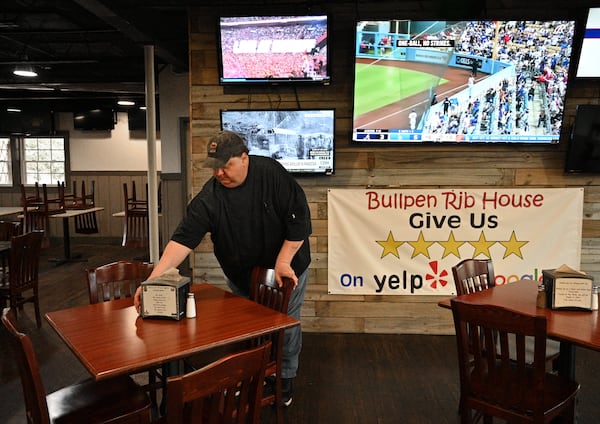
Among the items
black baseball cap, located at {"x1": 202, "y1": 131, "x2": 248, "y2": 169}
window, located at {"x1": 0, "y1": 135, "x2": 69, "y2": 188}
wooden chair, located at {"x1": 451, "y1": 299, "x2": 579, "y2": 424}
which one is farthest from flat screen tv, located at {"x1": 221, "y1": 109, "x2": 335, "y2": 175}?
window, located at {"x1": 0, "y1": 135, "x2": 69, "y2": 188}

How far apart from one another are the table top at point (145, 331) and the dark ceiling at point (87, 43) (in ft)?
8.48

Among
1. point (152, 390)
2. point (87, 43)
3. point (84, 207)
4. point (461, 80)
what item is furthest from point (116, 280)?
point (84, 207)

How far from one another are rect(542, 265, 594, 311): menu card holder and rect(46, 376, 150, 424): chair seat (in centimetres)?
187

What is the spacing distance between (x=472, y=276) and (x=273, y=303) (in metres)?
1.16

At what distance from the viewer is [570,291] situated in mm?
2338

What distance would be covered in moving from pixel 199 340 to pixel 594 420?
2.29 m

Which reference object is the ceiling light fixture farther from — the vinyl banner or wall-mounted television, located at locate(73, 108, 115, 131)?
the vinyl banner

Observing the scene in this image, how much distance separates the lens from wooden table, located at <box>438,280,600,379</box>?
1997 mm

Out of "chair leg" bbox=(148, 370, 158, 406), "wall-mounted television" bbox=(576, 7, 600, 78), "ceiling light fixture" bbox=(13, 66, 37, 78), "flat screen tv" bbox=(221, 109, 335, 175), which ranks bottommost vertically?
"chair leg" bbox=(148, 370, 158, 406)

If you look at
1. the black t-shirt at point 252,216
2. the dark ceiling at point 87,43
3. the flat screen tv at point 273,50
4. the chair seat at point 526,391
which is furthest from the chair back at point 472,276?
the dark ceiling at point 87,43

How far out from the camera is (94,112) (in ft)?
30.5

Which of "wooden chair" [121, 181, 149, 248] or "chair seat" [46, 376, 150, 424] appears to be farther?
"wooden chair" [121, 181, 149, 248]

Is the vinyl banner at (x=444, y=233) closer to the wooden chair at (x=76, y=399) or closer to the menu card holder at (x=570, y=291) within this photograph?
the menu card holder at (x=570, y=291)

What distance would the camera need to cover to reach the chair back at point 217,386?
1.29m
